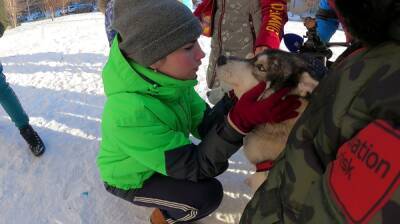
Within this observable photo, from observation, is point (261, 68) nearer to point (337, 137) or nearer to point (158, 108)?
point (158, 108)

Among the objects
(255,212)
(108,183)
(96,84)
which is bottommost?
(96,84)

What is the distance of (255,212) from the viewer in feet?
3.57

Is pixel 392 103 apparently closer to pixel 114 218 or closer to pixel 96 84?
pixel 114 218

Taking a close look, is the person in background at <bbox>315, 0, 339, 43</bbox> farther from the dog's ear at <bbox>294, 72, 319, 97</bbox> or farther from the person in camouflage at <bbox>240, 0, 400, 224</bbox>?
the person in camouflage at <bbox>240, 0, 400, 224</bbox>

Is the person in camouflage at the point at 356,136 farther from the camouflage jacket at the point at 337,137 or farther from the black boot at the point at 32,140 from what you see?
the black boot at the point at 32,140

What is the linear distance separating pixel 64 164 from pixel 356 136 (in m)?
2.66

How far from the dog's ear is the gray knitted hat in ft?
2.08

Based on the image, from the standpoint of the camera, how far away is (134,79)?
1.82m

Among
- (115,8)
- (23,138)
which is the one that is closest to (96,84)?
(23,138)

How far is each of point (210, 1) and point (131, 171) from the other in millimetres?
1262

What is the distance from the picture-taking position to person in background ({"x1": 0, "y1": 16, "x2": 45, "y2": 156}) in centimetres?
296

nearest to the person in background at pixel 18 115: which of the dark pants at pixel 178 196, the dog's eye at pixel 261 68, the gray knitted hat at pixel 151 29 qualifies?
the dark pants at pixel 178 196

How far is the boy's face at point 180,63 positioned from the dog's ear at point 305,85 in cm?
60

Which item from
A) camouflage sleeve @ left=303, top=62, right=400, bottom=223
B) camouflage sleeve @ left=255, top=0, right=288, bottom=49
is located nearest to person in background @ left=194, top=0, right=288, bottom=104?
camouflage sleeve @ left=255, top=0, right=288, bottom=49
